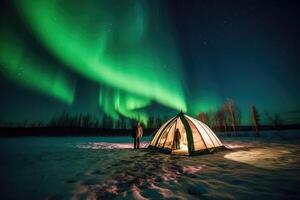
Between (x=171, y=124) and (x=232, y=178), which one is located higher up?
(x=171, y=124)

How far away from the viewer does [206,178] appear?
4582 mm

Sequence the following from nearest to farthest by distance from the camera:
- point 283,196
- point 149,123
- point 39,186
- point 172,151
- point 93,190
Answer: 1. point 283,196
2. point 93,190
3. point 39,186
4. point 172,151
5. point 149,123

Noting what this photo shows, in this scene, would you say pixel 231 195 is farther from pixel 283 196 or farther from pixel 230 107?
pixel 230 107

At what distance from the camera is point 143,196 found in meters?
3.46

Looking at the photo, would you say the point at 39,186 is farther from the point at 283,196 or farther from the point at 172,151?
the point at 172,151

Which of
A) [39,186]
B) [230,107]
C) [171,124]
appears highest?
[230,107]

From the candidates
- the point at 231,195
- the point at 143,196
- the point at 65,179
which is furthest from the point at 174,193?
the point at 65,179

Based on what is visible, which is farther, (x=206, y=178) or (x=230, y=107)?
(x=230, y=107)

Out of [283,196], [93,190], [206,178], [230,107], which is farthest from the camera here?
[230,107]

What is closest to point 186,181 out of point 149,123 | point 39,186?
point 39,186

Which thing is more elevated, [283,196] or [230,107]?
[230,107]

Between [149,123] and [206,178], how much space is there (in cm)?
12379

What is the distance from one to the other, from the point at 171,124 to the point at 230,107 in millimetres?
36341

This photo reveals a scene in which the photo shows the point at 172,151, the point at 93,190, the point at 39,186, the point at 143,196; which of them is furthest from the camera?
the point at 172,151
